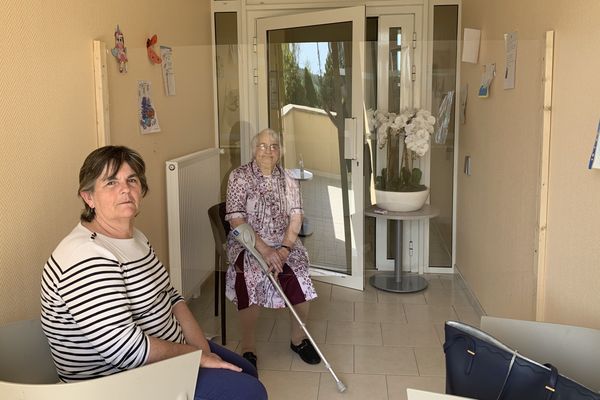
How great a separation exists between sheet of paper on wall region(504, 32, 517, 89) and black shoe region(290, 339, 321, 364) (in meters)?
1.57

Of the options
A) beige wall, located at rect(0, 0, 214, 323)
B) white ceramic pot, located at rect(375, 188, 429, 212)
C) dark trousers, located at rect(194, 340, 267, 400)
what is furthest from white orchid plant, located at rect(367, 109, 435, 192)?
dark trousers, located at rect(194, 340, 267, 400)

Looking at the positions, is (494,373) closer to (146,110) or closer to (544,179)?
(544,179)

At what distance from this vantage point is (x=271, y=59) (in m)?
3.51

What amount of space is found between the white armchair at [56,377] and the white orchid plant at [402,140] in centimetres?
262

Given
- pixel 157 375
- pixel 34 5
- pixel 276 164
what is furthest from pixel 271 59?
pixel 157 375

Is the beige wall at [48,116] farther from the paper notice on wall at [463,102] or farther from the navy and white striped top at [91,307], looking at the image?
the paper notice on wall at [463,102]

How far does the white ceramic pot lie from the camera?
372 centimetres

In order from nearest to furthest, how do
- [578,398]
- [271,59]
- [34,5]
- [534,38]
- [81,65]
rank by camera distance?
[578,398], [34,5], [81,65], [534,38], [271,59]

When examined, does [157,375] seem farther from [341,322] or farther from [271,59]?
[271,59]

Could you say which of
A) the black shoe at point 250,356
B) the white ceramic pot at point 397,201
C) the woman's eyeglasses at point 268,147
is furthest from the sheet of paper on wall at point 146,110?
the white ceramic pot at point 397,201

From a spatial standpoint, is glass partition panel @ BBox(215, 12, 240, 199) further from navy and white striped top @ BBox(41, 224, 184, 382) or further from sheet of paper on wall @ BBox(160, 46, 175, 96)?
navy and white striped top @ BBox(41, 224, 184, 382)

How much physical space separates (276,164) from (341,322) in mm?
988

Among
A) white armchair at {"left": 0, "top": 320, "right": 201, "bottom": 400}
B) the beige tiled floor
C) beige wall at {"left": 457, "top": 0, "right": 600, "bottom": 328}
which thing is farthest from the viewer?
the beige tiled floor

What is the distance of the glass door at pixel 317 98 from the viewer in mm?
3510
